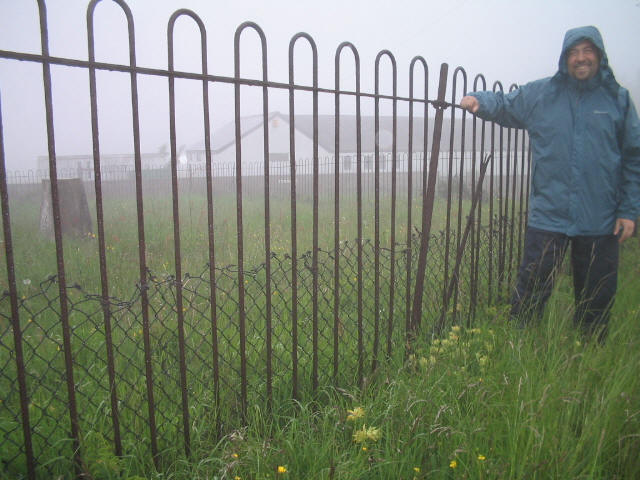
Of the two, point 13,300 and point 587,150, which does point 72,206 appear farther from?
point 587,150

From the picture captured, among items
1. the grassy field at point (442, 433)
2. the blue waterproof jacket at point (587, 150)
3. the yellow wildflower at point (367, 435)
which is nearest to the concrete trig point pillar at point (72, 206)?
the grassy field at point (442, 433)

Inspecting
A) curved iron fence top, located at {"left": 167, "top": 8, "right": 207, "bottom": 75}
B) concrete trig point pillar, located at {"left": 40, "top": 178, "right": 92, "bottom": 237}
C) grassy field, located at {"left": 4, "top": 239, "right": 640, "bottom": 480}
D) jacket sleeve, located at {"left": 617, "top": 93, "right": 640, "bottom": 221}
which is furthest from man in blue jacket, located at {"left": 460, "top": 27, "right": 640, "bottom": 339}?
concrete trig point pillar, located at {"left": 40, "top": 178, "right": 92, "bottom": 237}

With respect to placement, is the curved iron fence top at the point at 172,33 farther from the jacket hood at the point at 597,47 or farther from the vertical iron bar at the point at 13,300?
the jacket hood at the point at 597,47

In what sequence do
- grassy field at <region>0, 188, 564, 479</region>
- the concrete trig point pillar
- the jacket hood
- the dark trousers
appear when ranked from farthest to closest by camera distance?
the concrete trig point pillar → the dark trousers → the jacket hood → grassy field at <region>0, 188, 564, 479</region>

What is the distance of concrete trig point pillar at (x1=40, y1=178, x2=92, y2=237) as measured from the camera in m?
6.07

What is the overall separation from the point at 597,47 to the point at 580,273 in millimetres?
1418

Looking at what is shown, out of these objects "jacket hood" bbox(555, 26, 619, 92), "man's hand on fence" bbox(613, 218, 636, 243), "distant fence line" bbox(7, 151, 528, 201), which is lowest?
"man's hand on fence" bbox(613, 218, 636, 243)

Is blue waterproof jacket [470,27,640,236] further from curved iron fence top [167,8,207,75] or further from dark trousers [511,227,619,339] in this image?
curved iron fence top [167,8,207,75]

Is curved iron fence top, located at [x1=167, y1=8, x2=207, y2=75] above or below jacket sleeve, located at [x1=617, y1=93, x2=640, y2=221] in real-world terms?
above

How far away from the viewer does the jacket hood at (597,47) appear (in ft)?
9.29

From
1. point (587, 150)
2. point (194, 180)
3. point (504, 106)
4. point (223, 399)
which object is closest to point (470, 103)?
point (504, 106)

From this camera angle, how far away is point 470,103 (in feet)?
10.2

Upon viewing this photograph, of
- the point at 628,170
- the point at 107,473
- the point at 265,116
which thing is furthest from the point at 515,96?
the point at 107,473

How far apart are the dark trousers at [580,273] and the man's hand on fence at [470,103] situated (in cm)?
90
